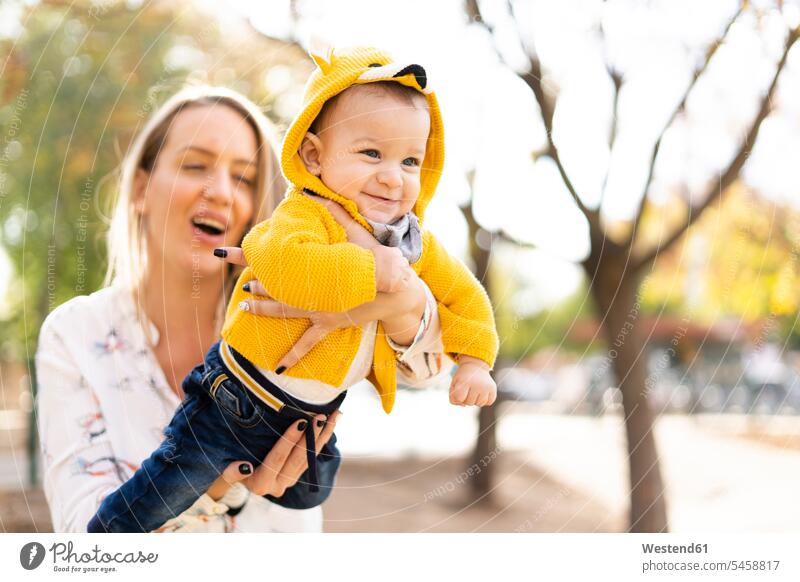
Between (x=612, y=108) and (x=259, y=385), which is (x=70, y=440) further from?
(x=612, y=108)

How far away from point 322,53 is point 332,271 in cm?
40

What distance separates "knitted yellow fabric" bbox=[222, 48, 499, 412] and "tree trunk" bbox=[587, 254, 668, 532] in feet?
5.89

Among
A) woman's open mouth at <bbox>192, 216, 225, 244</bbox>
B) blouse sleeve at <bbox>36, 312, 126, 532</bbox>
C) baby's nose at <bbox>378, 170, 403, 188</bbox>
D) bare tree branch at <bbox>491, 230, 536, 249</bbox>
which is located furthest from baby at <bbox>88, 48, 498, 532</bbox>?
bare tree branch at <bbox>491, 230, 536, 249</bbox>

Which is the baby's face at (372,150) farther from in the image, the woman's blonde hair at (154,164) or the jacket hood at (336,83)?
the woman's blonde hair at (154,164)

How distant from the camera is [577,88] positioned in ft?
8.52

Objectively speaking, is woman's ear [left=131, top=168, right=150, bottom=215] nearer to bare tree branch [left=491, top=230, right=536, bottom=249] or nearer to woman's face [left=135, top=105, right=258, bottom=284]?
woman's face [left=135, top=105, right=258, bottom=284]

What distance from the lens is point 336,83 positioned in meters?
1.28

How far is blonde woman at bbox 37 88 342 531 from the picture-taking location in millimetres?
1566

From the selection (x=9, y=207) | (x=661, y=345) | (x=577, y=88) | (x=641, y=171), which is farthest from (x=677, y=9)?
(x=661, y=345)

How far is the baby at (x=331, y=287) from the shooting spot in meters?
1.21

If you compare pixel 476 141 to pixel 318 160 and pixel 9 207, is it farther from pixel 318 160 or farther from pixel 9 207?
pixel 9 207

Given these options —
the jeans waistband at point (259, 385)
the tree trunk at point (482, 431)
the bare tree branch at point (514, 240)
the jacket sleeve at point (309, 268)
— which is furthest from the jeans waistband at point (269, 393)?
the tree trunk at point (482, 431)

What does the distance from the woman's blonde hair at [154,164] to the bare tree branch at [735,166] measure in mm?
1527

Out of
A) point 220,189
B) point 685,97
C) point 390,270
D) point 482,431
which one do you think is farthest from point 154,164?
point 482,431
